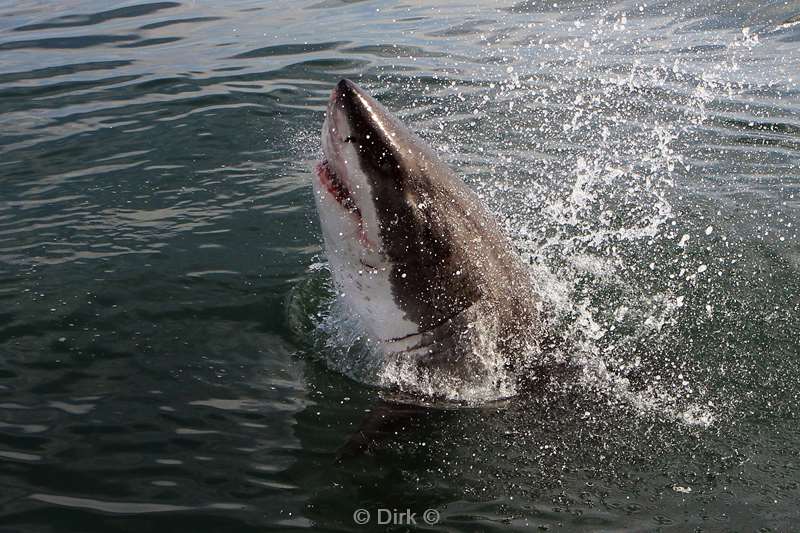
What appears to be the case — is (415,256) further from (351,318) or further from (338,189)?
(351,318)

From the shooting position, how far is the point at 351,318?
5133mm

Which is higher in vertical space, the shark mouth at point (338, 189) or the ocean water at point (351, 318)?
the shark mouth at point (338, 189)

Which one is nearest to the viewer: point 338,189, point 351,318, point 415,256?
point 338,189

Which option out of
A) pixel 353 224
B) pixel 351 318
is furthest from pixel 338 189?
pixel 351 318

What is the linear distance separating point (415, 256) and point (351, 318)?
2.07ft

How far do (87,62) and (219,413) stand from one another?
8465mm

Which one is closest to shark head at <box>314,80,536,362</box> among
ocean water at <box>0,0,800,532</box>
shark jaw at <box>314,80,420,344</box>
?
shark jaw at <box>314,80,420,344</box>

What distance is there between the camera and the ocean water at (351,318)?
4031 mm

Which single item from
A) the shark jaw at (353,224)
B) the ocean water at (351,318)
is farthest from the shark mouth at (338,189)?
the ocean water at (351,318)

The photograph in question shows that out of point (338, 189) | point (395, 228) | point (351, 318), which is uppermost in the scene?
point (338, 189)

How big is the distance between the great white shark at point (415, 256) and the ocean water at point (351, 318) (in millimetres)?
249

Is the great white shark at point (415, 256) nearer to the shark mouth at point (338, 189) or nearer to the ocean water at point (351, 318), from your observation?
the shark mouth at point (338, 189)

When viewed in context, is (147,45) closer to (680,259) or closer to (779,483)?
(680,259)

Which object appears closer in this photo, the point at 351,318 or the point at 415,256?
the point at 415,256
